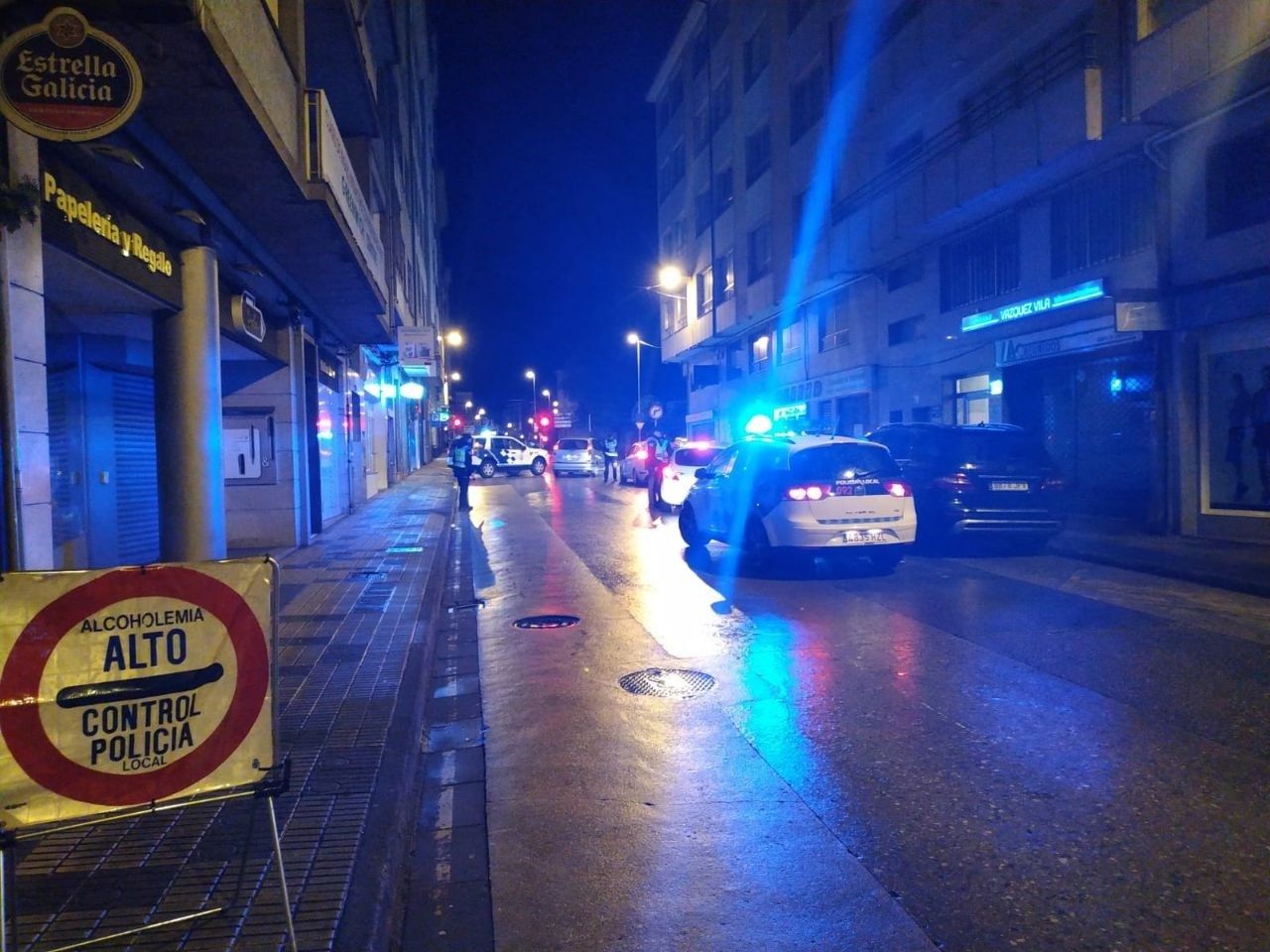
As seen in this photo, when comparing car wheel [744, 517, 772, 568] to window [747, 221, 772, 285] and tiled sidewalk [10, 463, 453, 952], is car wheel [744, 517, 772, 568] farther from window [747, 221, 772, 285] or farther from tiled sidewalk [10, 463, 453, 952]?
window [747, 221, 772, 285]

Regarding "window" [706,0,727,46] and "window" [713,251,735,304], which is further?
"window" [706,0,727,46]

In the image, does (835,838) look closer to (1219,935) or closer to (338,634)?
(1219,935)

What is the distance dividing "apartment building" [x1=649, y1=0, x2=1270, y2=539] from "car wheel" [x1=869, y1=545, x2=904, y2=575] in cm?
564

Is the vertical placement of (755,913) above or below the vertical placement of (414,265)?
below

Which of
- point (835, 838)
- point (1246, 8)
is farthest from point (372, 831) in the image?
point (1246, 8)

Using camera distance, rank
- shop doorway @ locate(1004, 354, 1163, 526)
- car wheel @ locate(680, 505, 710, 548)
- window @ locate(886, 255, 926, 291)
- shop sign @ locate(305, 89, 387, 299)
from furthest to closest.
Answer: window @ locate(886, 255, 926, 291) → shop doorway @ locate(1004, 354, 1163, 526) → car wheel @ locate(680, 505, 710, 548) → shop sign @ locate(305, 89, 387, 299)

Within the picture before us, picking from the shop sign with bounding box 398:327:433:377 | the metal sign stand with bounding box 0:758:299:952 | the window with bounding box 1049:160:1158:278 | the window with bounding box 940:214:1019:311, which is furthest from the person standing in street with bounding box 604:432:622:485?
the metal sign stand with bounding box 0:758:299:952

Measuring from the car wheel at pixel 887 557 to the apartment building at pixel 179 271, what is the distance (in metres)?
7.51

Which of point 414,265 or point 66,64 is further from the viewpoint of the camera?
point 414,265

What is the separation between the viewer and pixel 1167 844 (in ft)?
12.7

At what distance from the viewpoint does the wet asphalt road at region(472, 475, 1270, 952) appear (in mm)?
3412

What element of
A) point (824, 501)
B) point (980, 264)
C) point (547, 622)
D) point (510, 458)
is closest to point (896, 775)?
point (547, 622)

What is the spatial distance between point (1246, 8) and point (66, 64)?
12.9 m

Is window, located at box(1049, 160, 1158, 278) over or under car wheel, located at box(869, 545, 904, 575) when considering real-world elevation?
over
